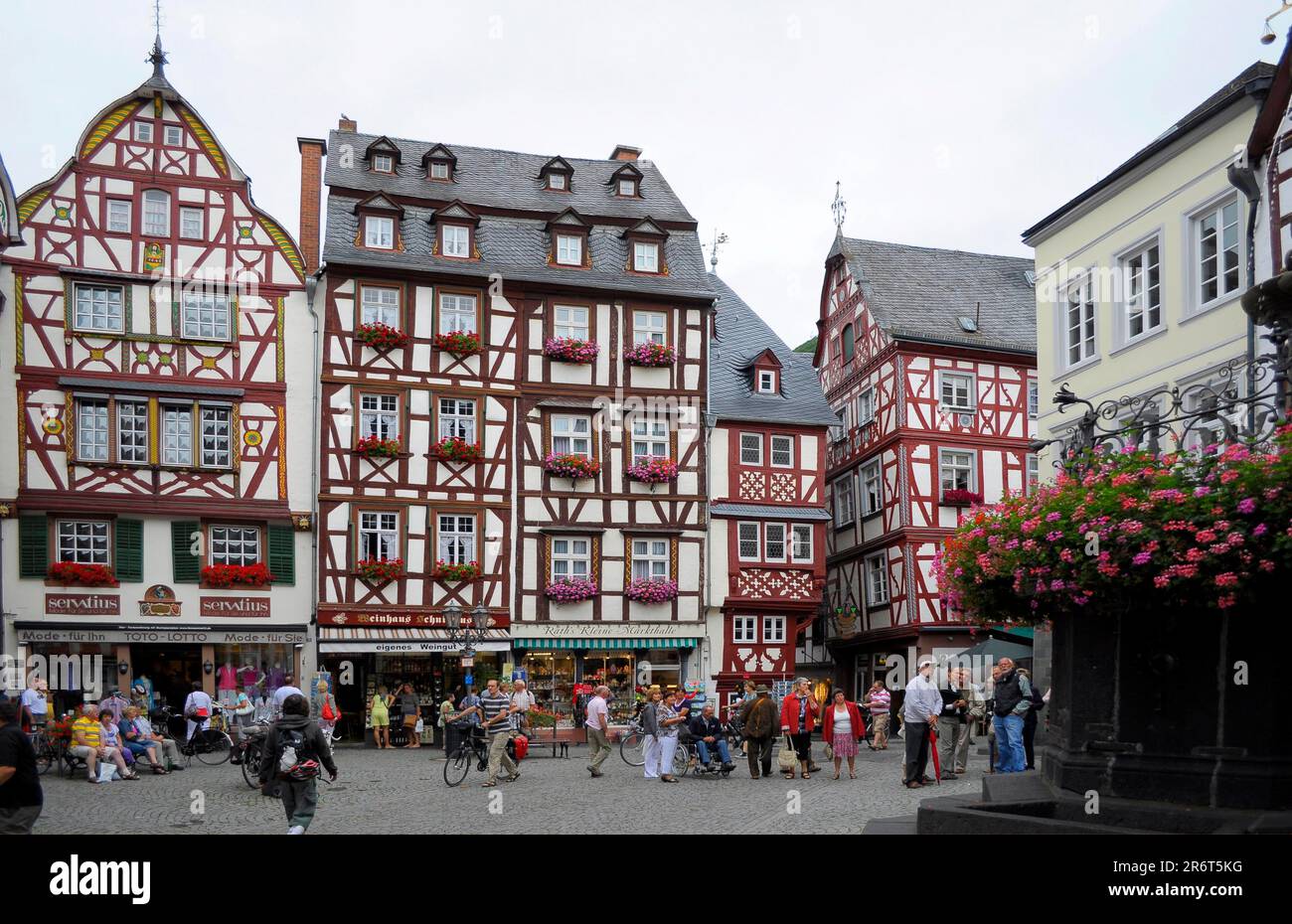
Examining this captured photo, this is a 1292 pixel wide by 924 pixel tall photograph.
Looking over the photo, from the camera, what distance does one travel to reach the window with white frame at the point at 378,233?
3497 centimetres

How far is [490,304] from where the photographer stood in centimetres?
3541

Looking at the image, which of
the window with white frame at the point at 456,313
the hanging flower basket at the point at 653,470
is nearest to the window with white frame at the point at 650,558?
the hanging flower basket at the point at 653,470

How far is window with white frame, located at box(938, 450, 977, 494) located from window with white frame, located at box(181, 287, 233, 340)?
736 inches

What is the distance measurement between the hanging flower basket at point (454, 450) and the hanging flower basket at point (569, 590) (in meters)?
3.68

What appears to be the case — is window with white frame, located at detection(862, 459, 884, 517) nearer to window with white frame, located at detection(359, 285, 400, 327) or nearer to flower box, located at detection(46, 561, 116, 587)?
window with white frame, located at detection(359, 285, 400, 327)

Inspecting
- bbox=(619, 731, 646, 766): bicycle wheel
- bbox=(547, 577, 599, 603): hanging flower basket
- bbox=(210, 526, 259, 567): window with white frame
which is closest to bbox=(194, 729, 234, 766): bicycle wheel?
bbox=(210, 526, 259, 567): window with white frame

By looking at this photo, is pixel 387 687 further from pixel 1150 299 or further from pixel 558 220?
pixel 1150 299

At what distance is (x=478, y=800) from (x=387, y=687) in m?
16.3

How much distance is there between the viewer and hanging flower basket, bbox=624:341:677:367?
3591cm

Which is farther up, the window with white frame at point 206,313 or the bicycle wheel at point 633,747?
the window with white frame at point 206,313

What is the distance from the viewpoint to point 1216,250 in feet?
74.4

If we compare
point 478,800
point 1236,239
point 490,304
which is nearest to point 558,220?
point 490,304

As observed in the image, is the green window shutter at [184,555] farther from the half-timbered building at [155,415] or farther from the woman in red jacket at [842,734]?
the woman in red jacket at [842,734]
